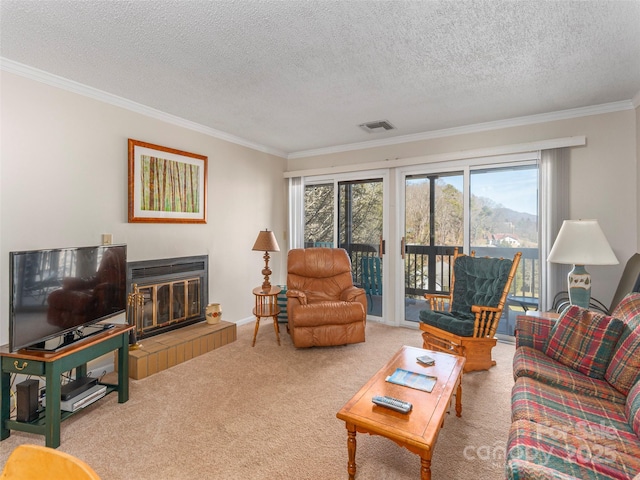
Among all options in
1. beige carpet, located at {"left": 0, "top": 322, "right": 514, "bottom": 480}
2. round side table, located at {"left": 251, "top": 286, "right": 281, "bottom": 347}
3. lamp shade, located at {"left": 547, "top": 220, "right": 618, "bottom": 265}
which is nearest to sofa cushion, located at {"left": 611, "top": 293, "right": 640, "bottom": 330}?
lamp shade, located at {"left": 547, "top": 220, "right": 618, "bottom": 265}

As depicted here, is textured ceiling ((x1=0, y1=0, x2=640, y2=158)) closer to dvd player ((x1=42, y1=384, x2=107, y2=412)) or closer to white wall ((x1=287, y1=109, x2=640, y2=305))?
white wall ((x1=287, y1=109, x2=640, y2=305))

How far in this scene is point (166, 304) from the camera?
11.6 ft

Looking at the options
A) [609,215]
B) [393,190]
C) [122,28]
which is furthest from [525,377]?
[122,28]

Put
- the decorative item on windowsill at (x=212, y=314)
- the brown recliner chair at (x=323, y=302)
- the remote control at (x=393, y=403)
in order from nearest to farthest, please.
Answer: the remote control at (x=393, y=403)
the brown recliner chair at (x=323, y=302)
the decorative item on windowsill at (x=212, y=314)

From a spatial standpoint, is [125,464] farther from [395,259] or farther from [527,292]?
[527,292]

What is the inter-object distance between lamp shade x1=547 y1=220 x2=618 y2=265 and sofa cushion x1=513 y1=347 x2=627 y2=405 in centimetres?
105

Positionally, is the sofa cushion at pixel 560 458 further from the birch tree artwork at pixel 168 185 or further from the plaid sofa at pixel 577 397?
the birch tree artwork at pixel 168 185

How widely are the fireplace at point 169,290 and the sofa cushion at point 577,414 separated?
10.7 ft

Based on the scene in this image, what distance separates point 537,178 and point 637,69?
1.25 metres

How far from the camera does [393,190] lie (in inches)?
176

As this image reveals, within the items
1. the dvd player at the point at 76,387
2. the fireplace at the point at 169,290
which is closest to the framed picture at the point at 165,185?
the fireplace at the point at 169,290

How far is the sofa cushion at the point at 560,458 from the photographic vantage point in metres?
1.11

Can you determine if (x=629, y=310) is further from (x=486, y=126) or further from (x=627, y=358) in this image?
(x=486, y=126)

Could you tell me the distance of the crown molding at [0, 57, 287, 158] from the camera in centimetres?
243
